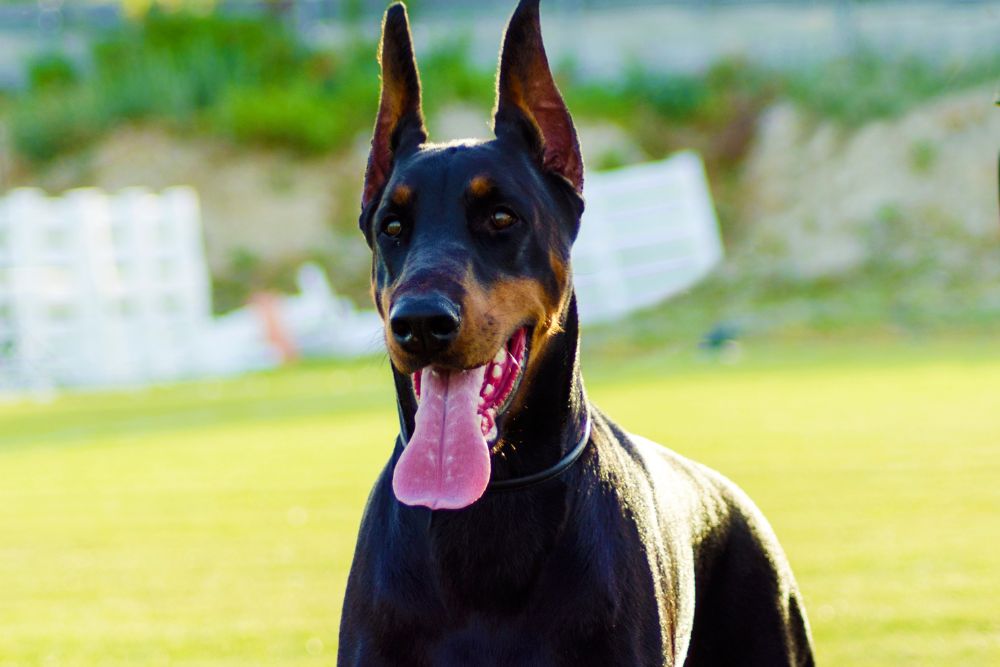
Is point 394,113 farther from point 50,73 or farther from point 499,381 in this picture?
point 50,73

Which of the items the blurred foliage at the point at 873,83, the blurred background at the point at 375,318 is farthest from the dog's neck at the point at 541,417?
the blurred foliage at the point at 873,83

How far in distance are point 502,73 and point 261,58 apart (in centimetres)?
3728

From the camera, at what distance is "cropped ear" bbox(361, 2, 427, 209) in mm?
4137

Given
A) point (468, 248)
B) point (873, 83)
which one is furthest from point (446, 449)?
point (873, 83)

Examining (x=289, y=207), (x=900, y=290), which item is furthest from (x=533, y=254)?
(x=289, y=207)

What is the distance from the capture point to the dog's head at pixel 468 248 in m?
3.56

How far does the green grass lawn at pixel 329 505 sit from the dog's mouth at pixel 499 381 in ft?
8.42

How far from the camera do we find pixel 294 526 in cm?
937

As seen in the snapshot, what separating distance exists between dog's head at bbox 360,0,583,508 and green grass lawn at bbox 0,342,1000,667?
254 cm

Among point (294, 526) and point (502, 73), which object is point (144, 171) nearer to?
point (294, 526)

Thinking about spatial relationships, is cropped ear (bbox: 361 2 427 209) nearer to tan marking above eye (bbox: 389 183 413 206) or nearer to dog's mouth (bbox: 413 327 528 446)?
tan marking above eye (bbox: 389 183 413 206)

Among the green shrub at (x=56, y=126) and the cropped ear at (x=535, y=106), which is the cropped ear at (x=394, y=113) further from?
the green shrub at (x=56, y=126)

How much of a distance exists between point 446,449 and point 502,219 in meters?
0.60

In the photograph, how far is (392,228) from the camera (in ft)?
12.8
